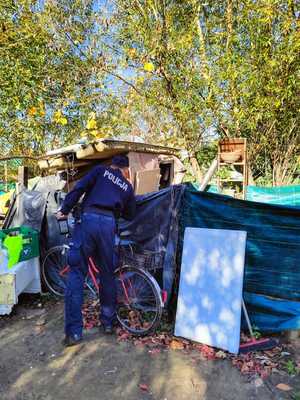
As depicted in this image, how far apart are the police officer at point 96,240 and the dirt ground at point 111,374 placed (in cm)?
26

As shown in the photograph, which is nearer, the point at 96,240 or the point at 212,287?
the point at 212,287

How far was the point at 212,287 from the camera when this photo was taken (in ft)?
10.1

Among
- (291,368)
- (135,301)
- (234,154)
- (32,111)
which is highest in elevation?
(32,111)

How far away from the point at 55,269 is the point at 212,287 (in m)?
2.29

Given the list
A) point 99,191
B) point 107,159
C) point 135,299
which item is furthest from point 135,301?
point 107,159

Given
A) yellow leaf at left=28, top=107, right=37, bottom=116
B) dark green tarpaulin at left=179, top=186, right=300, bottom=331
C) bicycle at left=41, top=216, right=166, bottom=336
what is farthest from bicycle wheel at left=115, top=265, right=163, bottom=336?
yellow leaf at left=28, top=107, right=37, bottom=116

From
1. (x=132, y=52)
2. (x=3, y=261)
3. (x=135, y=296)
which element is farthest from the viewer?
(x=132, y=52)

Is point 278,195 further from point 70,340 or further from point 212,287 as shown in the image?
point 70,340

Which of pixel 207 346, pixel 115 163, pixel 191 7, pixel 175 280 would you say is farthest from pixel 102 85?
pixel 207 346

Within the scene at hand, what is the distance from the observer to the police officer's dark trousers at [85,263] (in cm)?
314

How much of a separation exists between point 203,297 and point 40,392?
156 cm

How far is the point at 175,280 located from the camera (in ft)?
11.2

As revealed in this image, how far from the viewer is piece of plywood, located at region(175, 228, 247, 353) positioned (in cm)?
292

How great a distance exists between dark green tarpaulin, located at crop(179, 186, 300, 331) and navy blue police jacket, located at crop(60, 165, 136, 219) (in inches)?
34.9
